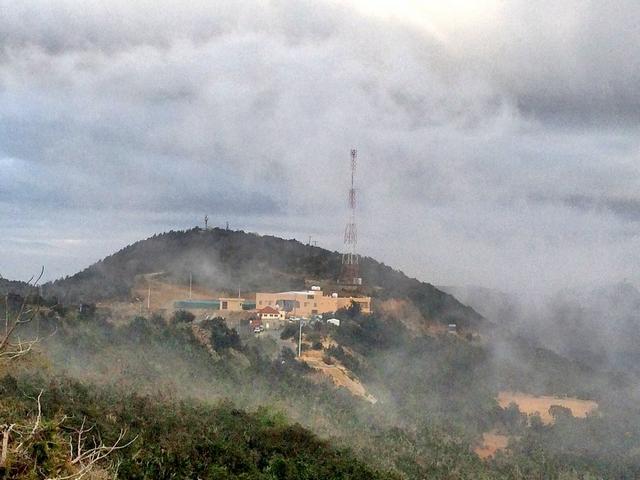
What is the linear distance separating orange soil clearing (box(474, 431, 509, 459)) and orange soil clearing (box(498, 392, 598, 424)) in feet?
21.2

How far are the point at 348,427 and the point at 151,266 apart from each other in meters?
46.4

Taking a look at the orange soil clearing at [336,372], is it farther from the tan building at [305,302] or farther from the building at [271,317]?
the tan building at [305,302]

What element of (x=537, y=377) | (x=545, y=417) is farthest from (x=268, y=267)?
(x=545, y=417)

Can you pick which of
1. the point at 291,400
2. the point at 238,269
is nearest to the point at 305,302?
the point at 238,269

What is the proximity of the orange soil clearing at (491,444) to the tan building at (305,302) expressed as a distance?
2176 cm

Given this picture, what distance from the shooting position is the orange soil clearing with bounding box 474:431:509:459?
43781mm

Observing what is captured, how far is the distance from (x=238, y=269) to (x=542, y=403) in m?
35.8

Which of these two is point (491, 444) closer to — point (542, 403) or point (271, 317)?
point (542, 403)

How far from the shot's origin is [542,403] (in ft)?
192

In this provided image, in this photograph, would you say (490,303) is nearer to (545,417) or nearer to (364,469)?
(545,417)

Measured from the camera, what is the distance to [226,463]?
24.8m

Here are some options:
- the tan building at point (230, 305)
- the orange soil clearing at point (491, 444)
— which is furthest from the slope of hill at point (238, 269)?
the orange soil clearing at point (491, 444)

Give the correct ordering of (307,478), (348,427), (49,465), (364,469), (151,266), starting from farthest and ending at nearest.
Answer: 1. (151,266)
2. (348,427)
3. (364,469)
4. (307,478)
5. (49,465)

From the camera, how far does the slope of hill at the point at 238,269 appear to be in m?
79.2
